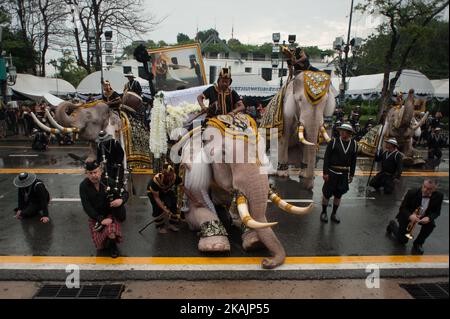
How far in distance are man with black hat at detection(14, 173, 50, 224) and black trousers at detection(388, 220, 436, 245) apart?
204 inches

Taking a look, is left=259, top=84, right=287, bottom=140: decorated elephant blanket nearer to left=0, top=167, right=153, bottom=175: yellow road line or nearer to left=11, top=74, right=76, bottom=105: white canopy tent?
left=0, top=167, right=153, bottom=175: yellow road line

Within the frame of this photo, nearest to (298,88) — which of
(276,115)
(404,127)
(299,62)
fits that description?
(299,62)

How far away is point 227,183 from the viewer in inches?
171

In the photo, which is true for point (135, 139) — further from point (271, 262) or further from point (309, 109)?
point (271, 262)

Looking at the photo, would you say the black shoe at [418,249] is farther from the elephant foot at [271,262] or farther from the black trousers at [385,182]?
the black trousers at [385,182]

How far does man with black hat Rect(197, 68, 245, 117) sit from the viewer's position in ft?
17.5

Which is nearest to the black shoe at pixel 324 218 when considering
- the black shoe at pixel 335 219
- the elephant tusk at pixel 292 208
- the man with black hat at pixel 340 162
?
the black shoe at pixel 335 219

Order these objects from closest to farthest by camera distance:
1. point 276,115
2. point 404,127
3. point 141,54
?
point 141,54, point 276,115, point 404,127

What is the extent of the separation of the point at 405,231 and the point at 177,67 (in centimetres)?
501

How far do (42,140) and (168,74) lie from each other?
7.26m

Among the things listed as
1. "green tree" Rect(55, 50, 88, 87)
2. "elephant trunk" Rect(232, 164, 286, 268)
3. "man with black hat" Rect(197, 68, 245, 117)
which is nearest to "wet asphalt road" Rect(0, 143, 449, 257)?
"elephant trunk" Rect(232, 164, 286, 268)

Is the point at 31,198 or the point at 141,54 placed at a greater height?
the point at 141,54

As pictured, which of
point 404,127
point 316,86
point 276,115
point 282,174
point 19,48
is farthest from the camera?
point 19,48
